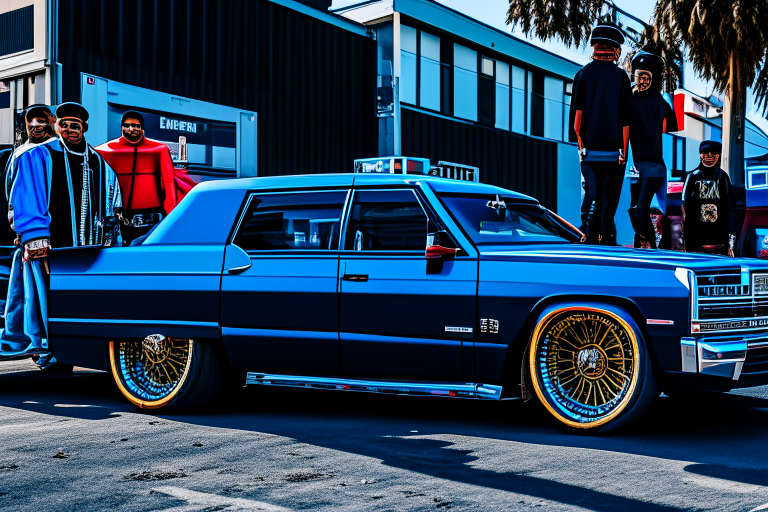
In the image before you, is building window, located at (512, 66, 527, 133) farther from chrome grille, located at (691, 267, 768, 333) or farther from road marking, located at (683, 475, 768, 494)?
road marking, located at (683, 475, 768, 494)

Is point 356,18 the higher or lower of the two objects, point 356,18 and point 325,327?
the higher

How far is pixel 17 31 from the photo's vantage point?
54.2ft

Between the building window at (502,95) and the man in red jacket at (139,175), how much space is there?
21.0 m

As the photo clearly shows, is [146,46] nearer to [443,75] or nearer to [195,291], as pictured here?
[443,75]

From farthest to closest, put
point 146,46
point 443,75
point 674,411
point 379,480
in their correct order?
point 443,75 → point 146,46 → point 674,411 → point 379,480

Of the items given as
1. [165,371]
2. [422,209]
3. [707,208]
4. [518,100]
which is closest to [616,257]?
[422,209]

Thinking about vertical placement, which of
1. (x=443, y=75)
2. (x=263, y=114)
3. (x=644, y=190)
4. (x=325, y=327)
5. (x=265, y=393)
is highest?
(x=443, y=75)

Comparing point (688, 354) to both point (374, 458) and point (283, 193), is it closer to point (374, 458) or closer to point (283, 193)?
point (374, 458)

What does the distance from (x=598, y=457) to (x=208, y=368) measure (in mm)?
2684

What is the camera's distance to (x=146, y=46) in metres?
17.8

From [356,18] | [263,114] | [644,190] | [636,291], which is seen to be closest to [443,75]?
[356,18]

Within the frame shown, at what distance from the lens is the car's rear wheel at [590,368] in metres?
5.28

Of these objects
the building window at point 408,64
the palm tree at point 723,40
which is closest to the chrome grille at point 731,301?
the palm tree at point 723,40

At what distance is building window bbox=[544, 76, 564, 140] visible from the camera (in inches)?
1252
